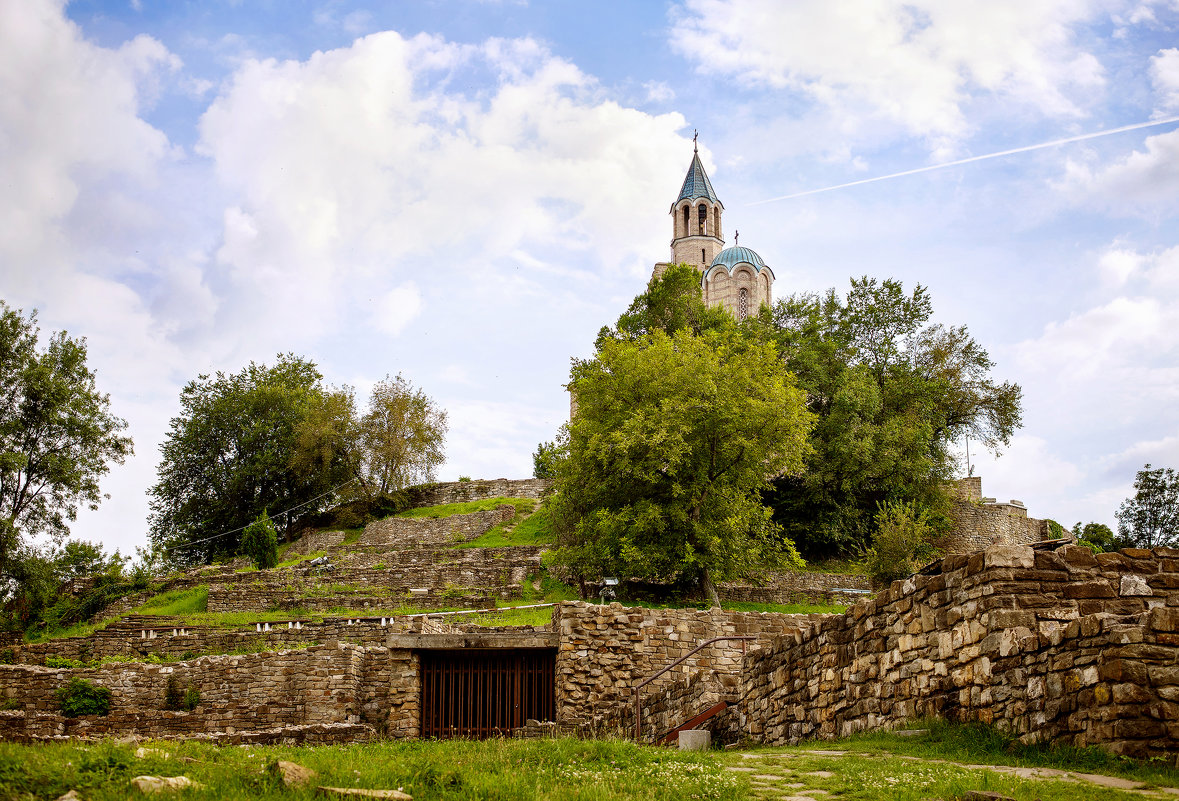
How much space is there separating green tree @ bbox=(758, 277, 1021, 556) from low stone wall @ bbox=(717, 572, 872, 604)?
425 cm

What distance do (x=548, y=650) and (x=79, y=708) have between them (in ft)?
30.1

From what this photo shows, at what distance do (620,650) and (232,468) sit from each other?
39156 mm

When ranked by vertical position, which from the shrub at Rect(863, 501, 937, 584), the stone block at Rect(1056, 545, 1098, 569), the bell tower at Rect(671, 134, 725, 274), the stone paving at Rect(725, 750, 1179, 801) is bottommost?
the stone paving at Rect(725, 750, 1179, 801)

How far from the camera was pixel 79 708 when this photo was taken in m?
17.3

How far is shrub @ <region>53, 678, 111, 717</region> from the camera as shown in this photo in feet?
56.8

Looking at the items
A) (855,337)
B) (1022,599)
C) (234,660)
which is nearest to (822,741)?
(1022,599)

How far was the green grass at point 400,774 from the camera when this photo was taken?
584cm

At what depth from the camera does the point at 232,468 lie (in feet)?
162

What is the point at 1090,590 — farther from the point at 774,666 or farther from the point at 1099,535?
the point at 1099,535

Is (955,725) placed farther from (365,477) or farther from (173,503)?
(173,503)

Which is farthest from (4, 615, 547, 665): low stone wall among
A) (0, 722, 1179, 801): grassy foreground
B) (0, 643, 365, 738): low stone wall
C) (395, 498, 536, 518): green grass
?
(395, 498, 536, 518): green grass

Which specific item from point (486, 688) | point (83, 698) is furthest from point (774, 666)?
point (83, 698)

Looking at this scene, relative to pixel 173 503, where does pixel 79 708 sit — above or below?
below

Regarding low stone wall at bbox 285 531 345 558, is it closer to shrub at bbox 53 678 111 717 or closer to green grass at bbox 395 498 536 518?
green grass at bbox 395 498 536 518
